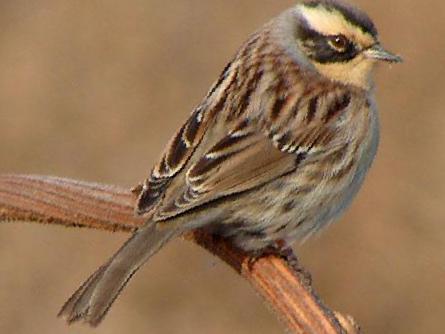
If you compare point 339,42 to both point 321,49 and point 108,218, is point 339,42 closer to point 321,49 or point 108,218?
point 321,49

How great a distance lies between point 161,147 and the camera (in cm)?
1320

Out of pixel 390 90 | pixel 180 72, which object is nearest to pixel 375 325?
pixel 390 90

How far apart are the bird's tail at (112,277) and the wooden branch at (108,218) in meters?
0.27

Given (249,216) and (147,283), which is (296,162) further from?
(147,283)

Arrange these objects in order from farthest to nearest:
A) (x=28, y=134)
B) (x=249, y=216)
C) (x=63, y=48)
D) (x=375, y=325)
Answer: (x=63, y=48) < (x=28, y=134) < (x=375, y=325) < (x=249, y=216)

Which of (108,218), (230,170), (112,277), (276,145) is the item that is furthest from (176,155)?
(108,218)

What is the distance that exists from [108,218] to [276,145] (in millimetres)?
1532

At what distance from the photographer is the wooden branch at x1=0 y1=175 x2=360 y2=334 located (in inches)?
171

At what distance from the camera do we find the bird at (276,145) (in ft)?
19.1

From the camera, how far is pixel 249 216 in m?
6.10

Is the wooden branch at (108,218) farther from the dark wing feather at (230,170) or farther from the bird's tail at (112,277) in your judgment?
the dark wing feather at (230,170)

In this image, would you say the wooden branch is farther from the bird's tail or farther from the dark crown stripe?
the dark crown stripe

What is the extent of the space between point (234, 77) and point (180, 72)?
317 inches

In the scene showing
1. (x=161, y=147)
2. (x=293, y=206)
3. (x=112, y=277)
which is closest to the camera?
(x=112, y=277)
